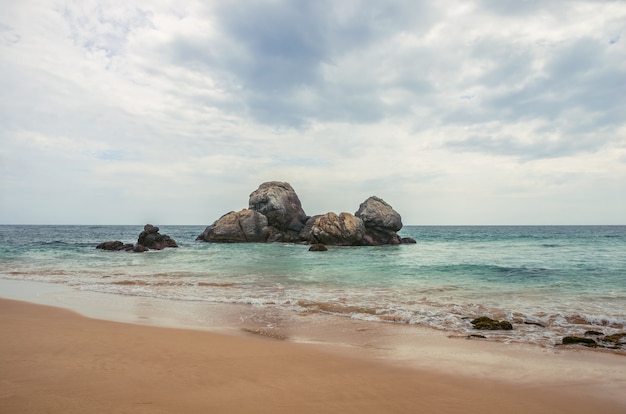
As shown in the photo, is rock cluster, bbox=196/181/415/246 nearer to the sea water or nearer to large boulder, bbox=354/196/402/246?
large boulder, bbox=354/196/402/246

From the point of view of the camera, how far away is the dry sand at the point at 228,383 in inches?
159

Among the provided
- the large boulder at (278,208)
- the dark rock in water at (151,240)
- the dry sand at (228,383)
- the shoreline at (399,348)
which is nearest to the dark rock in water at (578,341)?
the shoreline at (399,348)

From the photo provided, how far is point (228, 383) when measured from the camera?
472cm

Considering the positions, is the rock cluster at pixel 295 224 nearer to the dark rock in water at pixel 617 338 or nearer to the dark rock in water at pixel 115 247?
the dark rock in water at pixel 115 247

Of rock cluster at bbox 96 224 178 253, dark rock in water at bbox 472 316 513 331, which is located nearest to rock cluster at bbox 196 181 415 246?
rock cluster at bbox 96 224 178 253

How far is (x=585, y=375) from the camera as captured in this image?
5.41 meters

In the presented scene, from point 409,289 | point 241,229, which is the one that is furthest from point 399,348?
point 241,229

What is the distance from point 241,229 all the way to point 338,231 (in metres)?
13.0

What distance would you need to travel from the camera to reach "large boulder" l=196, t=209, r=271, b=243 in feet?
150

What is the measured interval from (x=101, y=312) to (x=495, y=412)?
9.33m

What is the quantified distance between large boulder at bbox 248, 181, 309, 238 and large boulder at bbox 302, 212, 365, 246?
7.10 meters

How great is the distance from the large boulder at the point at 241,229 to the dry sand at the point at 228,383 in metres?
39.0

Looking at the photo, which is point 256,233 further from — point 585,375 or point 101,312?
point 585,375

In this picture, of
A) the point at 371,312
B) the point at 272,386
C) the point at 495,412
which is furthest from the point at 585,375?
the point at 371,312
